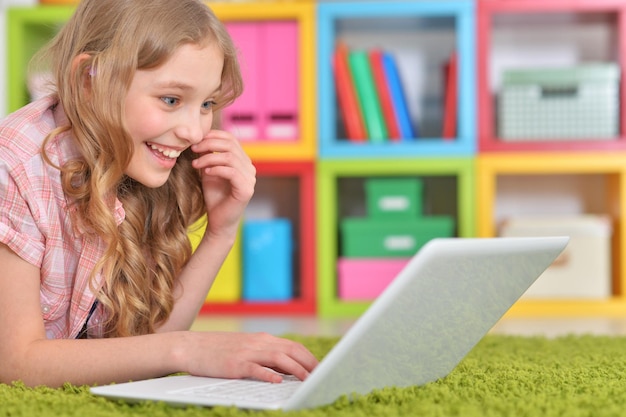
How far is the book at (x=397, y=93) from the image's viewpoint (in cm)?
263

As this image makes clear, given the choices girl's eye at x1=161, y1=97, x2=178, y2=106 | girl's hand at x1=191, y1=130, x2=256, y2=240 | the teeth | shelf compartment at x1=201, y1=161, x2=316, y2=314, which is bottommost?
shelf compartment at x1=201, y1=161, x2=316, y2=314

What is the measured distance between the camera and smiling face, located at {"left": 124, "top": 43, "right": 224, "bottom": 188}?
1.00 m

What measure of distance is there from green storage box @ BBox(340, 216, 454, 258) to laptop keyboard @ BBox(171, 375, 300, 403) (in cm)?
176

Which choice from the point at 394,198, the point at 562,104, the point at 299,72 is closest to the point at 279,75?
the point at 299,72

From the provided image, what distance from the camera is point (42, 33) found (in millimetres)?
2863

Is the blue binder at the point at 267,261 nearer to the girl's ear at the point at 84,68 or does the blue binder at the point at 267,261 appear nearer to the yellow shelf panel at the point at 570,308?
the yellow shelf panel at the point at 570,308

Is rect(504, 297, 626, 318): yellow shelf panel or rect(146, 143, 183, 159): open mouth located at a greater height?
rect(146, 143, 183, 159): open mouth

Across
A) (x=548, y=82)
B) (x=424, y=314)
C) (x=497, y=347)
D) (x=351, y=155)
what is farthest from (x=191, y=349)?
(x=548, y=82)

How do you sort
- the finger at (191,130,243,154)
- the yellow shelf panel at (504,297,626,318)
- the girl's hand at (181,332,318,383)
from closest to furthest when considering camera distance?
the girl's hand at (181,332,318,383), the finger at (191,130,243,154), the yellow shelf panel at (504,297,626,318)

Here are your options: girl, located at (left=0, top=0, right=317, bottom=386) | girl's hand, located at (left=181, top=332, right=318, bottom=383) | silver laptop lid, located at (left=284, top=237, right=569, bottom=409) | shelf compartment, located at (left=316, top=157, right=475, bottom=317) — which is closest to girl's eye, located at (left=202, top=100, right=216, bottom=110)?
girl, located at (left=0, top=0, right=317, bottom=386)

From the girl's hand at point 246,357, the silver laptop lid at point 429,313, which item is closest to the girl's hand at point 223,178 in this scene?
the girl's hand at point 246,357

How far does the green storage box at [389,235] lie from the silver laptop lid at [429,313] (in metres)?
1.74

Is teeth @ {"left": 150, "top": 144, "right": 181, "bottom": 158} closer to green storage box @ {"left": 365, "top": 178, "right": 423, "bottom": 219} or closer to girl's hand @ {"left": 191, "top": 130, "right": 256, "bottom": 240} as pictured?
girl's hand @ {"left": 191, "top": 130, "right": 256, "bottom": 240}

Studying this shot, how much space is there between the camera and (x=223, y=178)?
118 cm
